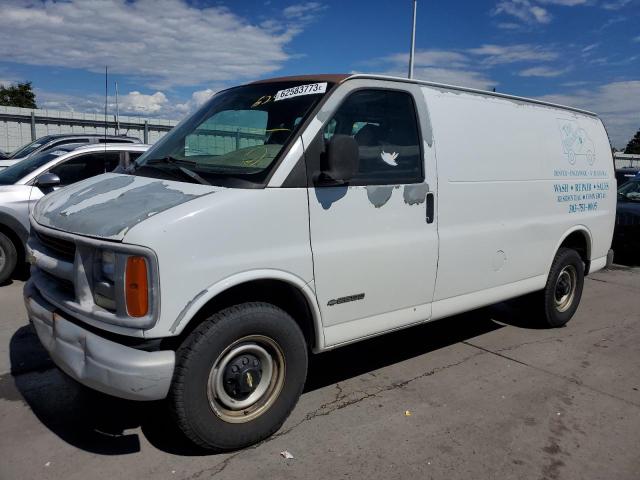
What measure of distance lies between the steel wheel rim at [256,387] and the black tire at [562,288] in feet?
10.7

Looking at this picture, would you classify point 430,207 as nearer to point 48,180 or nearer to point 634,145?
point 48,180

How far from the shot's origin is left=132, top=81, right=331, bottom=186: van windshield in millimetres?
3250

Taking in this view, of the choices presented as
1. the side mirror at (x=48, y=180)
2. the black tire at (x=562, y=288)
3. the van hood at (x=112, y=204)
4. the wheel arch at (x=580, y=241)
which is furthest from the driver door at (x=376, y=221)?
the side mirror at (x=48, y=180)

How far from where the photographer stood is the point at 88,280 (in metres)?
2.87

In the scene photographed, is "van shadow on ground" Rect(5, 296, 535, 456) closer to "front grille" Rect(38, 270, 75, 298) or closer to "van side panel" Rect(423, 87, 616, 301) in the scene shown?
"front grille" Rect(38, 270, 75, 298)

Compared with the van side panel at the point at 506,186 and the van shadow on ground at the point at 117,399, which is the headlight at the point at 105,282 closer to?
the van shadow on ground at the point at 117,399

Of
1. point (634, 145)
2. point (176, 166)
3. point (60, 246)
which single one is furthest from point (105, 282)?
point (634, 145)

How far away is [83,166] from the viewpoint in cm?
727

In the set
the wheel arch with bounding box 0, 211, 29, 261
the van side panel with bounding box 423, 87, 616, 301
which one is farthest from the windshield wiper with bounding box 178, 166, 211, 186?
the wheel arch with bounding box 0, 211, 29, 261

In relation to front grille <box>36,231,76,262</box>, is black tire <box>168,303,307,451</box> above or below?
below

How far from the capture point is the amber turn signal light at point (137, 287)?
2.65 m

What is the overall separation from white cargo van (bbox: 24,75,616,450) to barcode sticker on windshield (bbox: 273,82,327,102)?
26 millimetres

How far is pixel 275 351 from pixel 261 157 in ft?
3.75

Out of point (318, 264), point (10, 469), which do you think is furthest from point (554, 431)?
point (10, 469)
